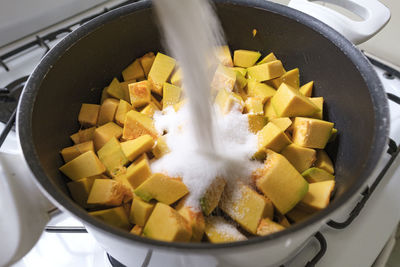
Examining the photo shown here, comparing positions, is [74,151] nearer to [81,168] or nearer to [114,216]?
[81,168]

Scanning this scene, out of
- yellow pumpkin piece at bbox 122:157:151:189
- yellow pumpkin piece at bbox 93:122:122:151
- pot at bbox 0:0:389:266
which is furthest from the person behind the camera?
yellow pumpkin piece at bbox 93:122:122:151

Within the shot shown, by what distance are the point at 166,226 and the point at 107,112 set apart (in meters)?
0.40

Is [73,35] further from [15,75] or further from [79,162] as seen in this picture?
[15,75]

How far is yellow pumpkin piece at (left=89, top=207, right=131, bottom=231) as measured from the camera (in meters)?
0.64

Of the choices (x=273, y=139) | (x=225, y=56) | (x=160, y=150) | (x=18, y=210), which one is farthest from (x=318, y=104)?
(x=18, y=210)

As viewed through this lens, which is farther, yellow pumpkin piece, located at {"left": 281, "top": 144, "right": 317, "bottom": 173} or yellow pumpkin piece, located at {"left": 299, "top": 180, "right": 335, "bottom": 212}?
yellow pumpkin piece, located at {"left": 281, "top": 144, "right": 317, "bottom": 173}

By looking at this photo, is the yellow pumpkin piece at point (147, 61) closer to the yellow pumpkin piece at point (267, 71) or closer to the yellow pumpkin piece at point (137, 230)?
the yellow pumpkin piece at point (267, 71)

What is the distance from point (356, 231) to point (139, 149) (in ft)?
1.64

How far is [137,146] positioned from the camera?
2.43ft

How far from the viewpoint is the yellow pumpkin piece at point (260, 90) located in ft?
2.81

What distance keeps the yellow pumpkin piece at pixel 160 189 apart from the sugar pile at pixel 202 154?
0.09 ft

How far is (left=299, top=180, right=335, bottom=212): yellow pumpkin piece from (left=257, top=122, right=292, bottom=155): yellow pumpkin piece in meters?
0.12

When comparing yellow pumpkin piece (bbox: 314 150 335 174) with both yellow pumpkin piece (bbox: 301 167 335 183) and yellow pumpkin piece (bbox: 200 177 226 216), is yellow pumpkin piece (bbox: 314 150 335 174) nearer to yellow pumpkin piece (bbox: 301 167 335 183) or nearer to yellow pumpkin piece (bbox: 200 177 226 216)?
yellow pumpkin piece (bbox: 301 167 335 183)

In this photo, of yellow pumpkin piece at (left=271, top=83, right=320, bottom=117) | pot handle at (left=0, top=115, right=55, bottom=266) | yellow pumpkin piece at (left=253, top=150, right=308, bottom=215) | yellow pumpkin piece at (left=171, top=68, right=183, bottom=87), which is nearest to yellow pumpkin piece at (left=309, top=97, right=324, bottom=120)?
yellow pumpkin piece at (left=271, top=83, right=320, bottom=117)
